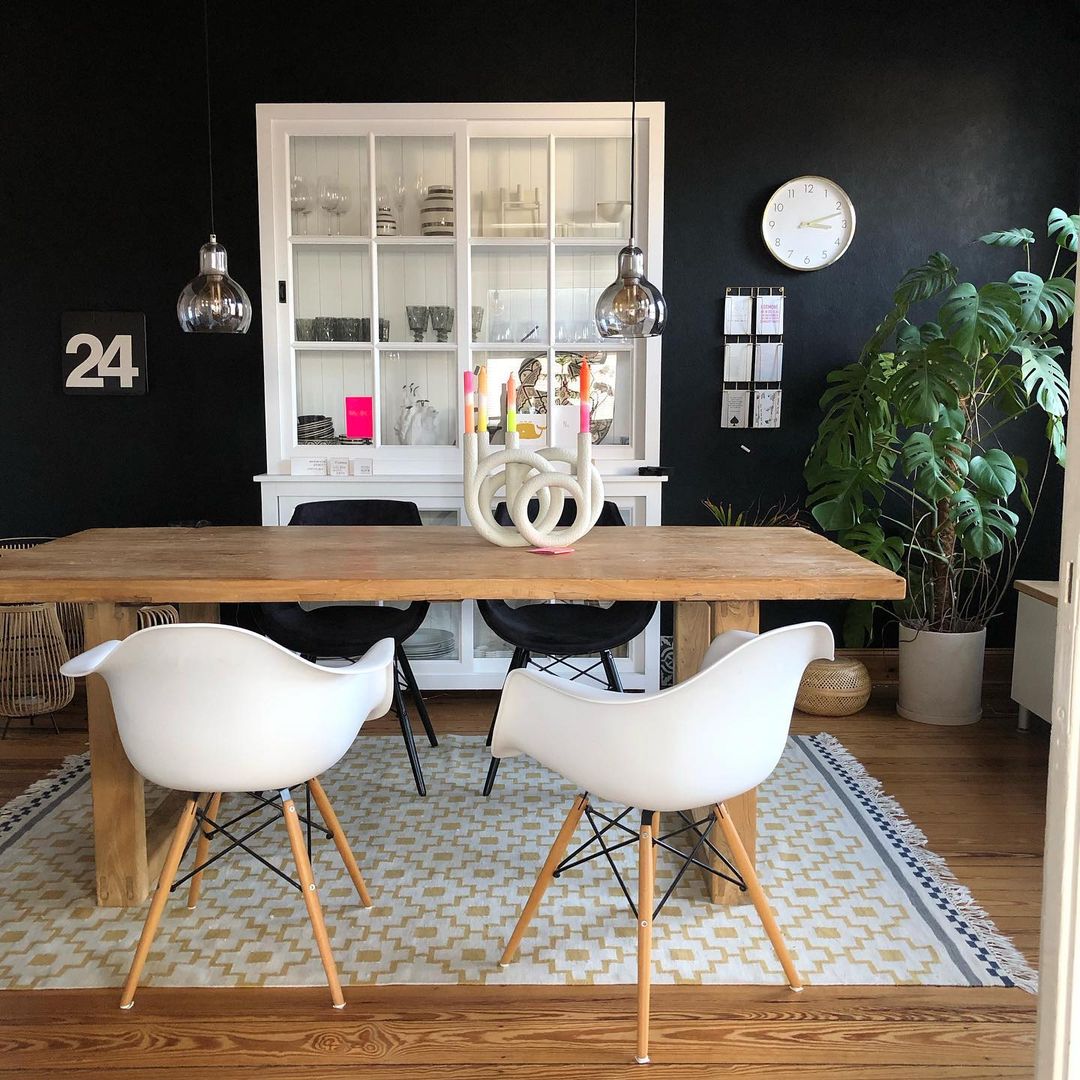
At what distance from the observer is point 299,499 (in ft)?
13.4

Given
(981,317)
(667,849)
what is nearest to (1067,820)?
(667,849)

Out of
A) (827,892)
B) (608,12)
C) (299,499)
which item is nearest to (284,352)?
(299,499)

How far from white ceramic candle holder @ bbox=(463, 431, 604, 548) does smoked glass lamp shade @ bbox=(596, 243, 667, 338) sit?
1.30 ft

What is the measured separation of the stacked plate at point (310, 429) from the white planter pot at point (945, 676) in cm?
249

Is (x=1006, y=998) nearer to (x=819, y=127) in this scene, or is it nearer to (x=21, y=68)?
(x=819, y=127)

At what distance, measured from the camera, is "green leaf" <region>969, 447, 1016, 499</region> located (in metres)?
3.58

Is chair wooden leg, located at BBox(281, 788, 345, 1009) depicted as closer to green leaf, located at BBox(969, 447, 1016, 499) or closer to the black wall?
the black wall

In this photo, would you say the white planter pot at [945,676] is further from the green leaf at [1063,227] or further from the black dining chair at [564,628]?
the green leaf at [1063,227]

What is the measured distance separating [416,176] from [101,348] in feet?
4.87

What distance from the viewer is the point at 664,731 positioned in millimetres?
1799

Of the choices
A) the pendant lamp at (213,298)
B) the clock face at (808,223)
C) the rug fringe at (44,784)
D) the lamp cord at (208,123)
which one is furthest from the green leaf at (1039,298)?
the rug fringe at (44,784)

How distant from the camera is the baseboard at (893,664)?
4375 mm

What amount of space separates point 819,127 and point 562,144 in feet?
3.45

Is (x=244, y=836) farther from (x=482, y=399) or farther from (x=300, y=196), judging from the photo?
(x=300, y=196)
